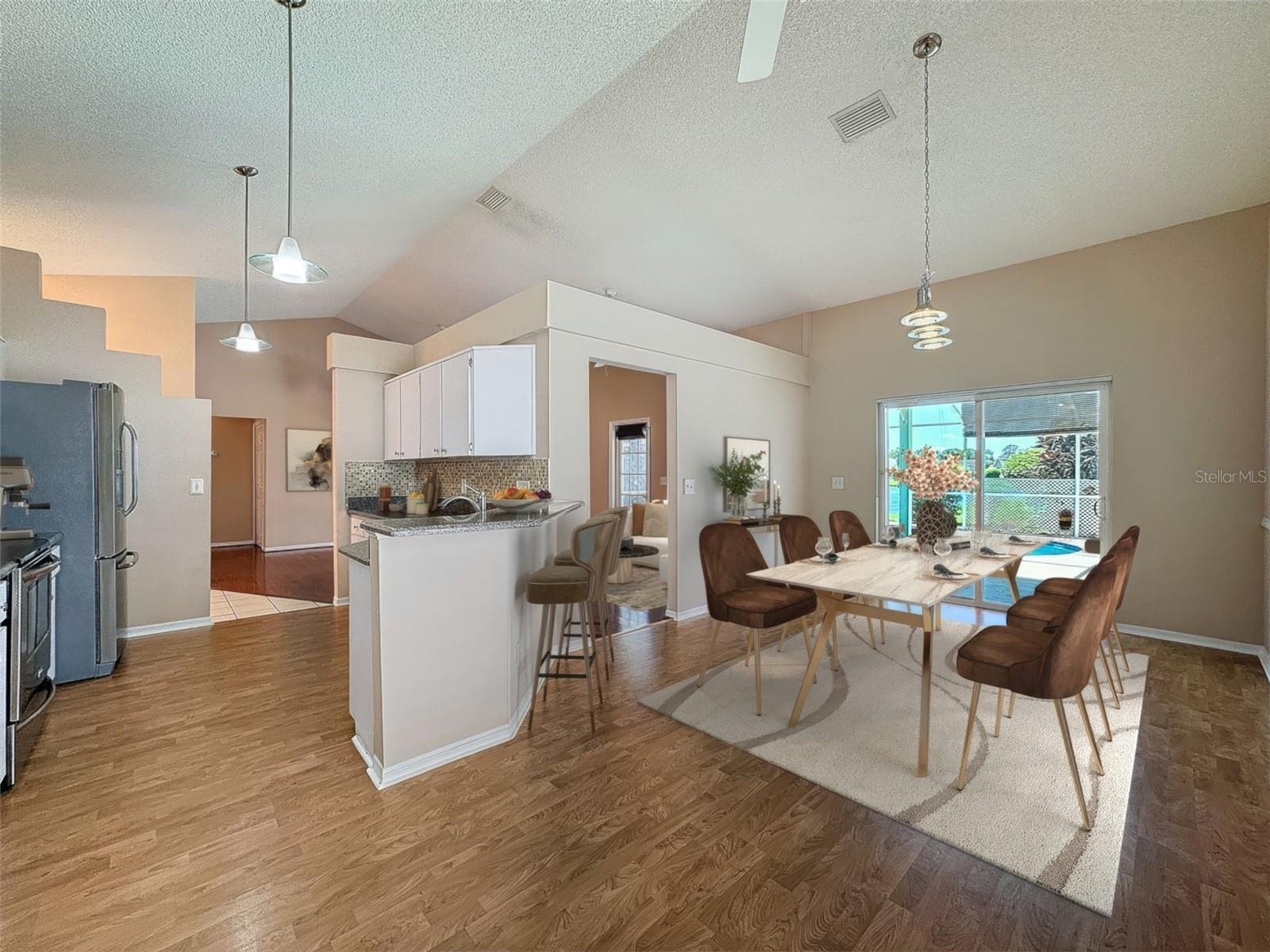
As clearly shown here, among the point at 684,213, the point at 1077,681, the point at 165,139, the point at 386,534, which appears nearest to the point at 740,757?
the point at 1077,681

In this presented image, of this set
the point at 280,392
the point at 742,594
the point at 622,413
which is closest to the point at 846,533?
the point at 742,594

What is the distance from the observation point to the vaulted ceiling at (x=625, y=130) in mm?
2281

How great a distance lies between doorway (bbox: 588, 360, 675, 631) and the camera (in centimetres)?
670

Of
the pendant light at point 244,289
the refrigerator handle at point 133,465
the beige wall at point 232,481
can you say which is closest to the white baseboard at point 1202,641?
the pendant light at point 244,289

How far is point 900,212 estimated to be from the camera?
4.02 meters

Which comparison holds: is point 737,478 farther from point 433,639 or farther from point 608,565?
point 433,639

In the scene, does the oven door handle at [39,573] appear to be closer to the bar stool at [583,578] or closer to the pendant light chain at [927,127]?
the bar stool at [583,578]

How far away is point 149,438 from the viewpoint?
421cm

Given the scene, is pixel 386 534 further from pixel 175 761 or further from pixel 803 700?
pixel 803 700

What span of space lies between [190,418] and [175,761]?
3104 mm

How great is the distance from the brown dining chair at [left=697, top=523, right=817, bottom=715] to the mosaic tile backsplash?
4.89 ft

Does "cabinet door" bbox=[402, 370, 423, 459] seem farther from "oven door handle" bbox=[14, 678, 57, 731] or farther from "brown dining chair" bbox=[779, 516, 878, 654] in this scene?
"brown dining chair" bbox=[779, 516, 878, 654]

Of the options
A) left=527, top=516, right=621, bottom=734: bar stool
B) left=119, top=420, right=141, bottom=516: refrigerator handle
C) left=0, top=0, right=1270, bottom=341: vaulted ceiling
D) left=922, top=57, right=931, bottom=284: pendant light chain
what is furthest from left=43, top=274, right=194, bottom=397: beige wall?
left=922, top=57, right=931, bottom=284: pendant light chain

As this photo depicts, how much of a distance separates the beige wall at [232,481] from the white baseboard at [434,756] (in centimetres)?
891
